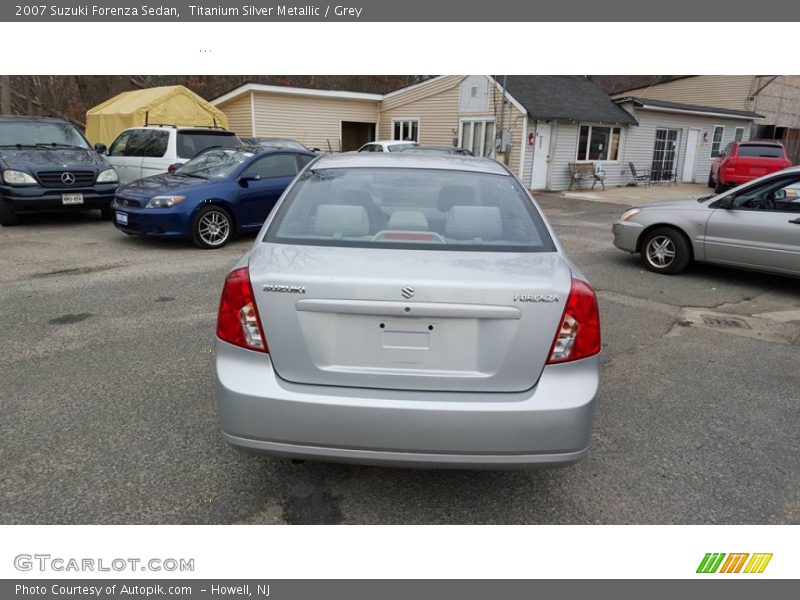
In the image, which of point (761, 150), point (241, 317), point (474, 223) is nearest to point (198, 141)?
point (474, 223)

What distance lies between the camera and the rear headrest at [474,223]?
2.95 meters

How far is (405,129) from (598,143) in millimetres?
7595

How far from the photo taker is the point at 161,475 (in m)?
2.95

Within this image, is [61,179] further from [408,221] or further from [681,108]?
[681,108]

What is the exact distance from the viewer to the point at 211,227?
8688 mm

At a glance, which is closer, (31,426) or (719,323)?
(31,426)

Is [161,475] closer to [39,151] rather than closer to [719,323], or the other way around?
[719,323]

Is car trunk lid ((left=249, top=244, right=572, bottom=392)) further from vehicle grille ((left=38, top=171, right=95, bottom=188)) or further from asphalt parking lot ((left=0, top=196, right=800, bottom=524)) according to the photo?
vehicle grille ((left=38, top=171, right=95, bottom=188))

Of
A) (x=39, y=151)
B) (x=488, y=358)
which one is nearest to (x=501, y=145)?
(x=39, y=151)

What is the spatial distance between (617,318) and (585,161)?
1678cm

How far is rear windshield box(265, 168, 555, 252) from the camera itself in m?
2.87

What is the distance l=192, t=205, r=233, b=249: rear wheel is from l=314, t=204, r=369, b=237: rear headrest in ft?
19.7

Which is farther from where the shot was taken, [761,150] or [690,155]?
[690,155]

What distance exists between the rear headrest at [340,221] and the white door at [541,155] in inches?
696
